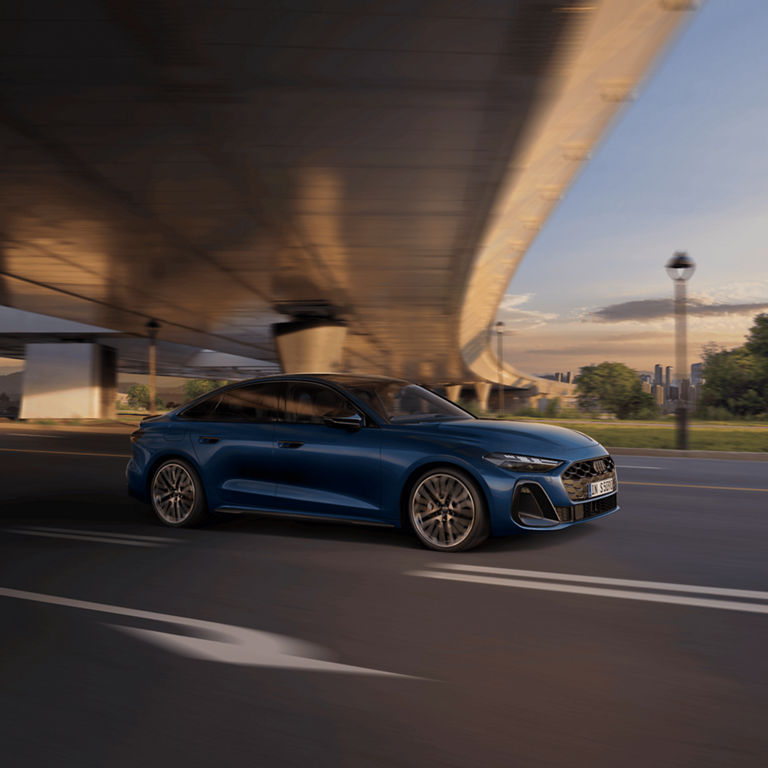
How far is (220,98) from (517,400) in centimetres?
13466

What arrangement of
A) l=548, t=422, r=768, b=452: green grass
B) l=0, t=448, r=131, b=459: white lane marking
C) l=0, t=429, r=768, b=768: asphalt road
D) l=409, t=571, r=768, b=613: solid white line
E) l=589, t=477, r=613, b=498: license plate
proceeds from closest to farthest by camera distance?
l=0, t=429, r=768, b=768: asphalt road, l=409, t=571, r=768, b=613: solid white line, l=589, t=477, r=613, b=498: license plate, l=0, t=448, r=131, b=459: white lane marking, l=548, t=422, r=768, b=452: green grass

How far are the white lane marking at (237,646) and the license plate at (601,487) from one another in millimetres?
3307

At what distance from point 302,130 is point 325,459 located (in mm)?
7264

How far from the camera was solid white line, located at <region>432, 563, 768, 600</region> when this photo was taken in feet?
17.0

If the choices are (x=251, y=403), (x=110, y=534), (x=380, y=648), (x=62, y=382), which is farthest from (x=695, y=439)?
(x=62, y=382)

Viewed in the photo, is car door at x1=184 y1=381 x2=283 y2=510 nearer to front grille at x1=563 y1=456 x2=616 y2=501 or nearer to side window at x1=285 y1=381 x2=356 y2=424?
side window at x1=285 y1=381 x2=356 y2=424

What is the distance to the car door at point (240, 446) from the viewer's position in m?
7.39

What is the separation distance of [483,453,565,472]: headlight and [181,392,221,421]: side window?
2.99 metres

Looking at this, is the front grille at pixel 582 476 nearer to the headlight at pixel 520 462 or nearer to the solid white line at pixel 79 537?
the headlight at pixel 520 462

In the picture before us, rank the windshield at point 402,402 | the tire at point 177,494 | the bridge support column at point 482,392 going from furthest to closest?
the bridge support column at point 482,392 → the tire at point 177,494 → the windshield at point 402,402

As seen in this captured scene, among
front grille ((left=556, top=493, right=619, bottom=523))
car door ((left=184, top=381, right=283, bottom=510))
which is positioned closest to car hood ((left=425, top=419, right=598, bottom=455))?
front grille ((left=556, top=493, right=619, bottom=523))

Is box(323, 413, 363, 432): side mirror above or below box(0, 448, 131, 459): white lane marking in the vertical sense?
above

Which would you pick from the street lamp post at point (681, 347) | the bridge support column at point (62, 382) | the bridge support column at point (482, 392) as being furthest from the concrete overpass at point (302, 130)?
the bridge support column at point (482, 392)

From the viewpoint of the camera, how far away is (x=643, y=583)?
18.0ft
